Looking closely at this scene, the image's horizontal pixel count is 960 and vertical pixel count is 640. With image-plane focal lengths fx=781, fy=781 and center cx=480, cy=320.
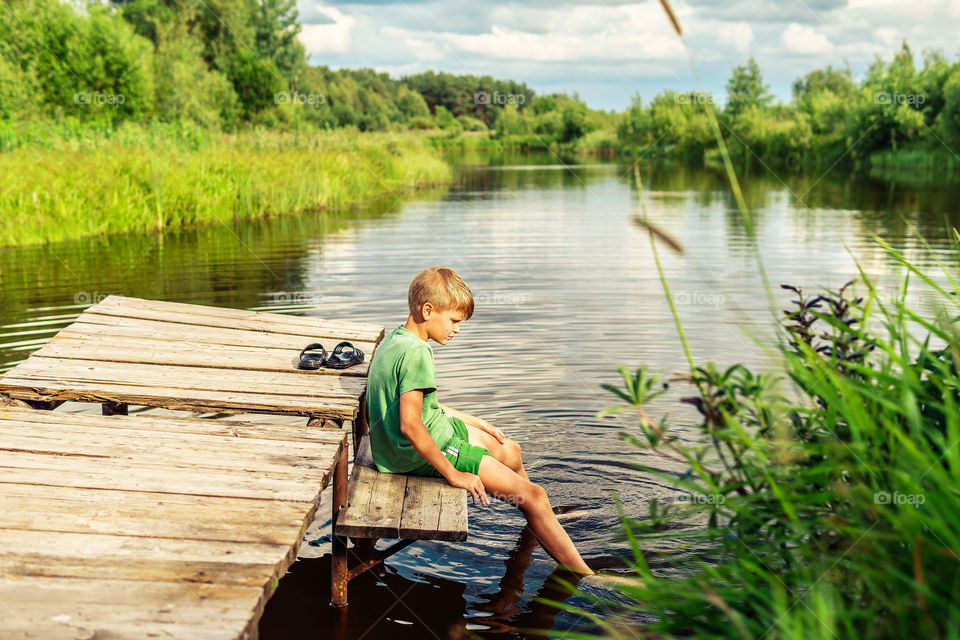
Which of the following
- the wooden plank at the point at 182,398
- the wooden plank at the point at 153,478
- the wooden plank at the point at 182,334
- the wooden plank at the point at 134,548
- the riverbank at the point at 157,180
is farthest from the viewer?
the riverbank at the point at 157,180

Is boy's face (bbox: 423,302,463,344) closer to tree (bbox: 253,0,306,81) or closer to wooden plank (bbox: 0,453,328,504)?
wooden plank (bbox: 0,453,328,504)

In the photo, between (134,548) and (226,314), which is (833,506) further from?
(226,314)

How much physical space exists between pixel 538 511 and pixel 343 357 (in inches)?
76.4

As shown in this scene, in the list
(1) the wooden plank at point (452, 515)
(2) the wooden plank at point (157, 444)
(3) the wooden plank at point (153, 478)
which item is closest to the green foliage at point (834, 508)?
(1) the wooden plank at point (452, 515)

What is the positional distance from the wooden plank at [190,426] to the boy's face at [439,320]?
28.9 inches

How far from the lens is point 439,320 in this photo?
387 cm

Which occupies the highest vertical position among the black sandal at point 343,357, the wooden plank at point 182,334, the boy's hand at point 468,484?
the wooden plank at point 182,334

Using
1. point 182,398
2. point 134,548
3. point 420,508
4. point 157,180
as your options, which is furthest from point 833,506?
point 157,180

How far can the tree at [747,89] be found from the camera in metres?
67.7

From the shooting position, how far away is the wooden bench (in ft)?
10.8

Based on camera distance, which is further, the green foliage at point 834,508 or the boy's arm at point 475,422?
the boy's arm at point 475,422

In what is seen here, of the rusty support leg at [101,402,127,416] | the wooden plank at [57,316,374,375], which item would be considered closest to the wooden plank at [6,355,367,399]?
the rusty support leg at [101,402,127,416]

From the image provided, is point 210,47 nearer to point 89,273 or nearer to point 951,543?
point 89,273

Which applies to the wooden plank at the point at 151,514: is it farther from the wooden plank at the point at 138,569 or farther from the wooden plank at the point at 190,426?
the wooden plank at the point at 190,426
